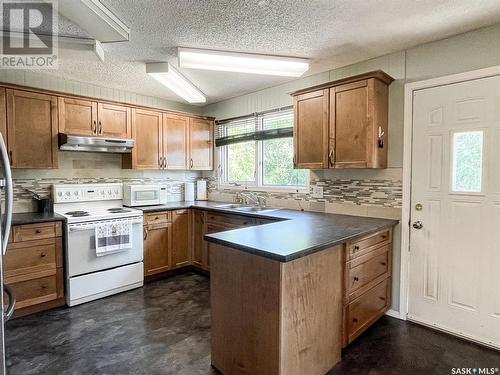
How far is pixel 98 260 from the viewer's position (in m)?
3.20

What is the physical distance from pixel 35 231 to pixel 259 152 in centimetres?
270

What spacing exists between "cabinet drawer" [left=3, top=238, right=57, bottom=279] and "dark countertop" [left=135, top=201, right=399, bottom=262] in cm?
196

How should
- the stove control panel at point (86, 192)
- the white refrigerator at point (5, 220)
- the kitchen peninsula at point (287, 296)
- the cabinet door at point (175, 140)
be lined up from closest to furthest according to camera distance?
the white refrigerator at point (5, 220) → the kitchen peninsula at point (287, 296) → the stove control panel at point (86, 192) → the cabinet door at point (175, 140)

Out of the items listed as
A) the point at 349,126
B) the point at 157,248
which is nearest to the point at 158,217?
the point at 157,248

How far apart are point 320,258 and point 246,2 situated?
1756mm

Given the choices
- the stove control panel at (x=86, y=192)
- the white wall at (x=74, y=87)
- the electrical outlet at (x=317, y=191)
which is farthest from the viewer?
the stove control panel at (x=86, y=192)

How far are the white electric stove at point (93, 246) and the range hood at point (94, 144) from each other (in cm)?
48

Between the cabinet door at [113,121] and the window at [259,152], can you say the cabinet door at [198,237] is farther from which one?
the cabinet door at [113,121]

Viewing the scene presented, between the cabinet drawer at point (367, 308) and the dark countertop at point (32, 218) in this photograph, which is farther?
the dark countertop at point (32, 218)

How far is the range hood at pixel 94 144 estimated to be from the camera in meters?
3.27

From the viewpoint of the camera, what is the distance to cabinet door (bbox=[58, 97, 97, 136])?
3322 mm

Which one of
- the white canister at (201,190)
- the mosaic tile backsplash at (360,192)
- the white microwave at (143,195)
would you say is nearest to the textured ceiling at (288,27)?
the mosaic tile backsplash at (360,192)

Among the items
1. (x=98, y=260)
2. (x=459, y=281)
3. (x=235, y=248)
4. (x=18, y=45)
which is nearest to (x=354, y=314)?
(x=459, y=281)

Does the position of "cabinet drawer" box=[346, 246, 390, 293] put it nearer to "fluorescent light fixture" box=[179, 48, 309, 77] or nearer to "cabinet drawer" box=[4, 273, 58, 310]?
"fluorescent light fixture" box=[179, 48, 309, 77]
